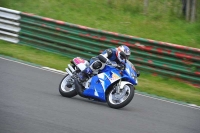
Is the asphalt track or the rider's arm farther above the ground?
the rider's arm

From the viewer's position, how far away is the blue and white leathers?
9039 mm

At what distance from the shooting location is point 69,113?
25.5 ft

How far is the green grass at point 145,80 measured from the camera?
1198 cm

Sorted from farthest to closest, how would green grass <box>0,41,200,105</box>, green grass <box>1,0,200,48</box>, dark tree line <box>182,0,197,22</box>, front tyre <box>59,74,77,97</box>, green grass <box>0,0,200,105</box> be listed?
dark tree line <box>182,0,197,22</box> → green grass <box>1,0,200,48</box> → green grass <box>0,0,200,105</box> → green grass <box>0,41,200,105</box> → front tyre <box>59,74,77,97</box>

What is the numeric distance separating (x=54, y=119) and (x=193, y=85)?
6.75 meters

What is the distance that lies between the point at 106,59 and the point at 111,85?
21.4 inches

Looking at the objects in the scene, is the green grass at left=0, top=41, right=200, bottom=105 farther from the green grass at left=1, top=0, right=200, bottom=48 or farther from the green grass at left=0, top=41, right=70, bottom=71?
the green grass at left=1, top=0, right=200, bottom=48

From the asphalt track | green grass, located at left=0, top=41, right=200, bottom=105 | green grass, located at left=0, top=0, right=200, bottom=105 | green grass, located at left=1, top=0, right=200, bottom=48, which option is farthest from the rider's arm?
green grass, located at left=1, top=0, right=200, bottom=48

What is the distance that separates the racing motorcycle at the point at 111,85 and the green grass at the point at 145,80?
2.95 meters

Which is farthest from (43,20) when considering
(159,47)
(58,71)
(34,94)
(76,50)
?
(34,94)

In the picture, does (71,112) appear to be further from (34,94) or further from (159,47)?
(159,47)

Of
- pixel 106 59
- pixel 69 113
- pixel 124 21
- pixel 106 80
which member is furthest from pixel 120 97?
pixel 124 21

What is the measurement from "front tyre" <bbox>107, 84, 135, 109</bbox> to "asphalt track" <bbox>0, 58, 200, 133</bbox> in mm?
149

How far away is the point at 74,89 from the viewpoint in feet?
31.4
